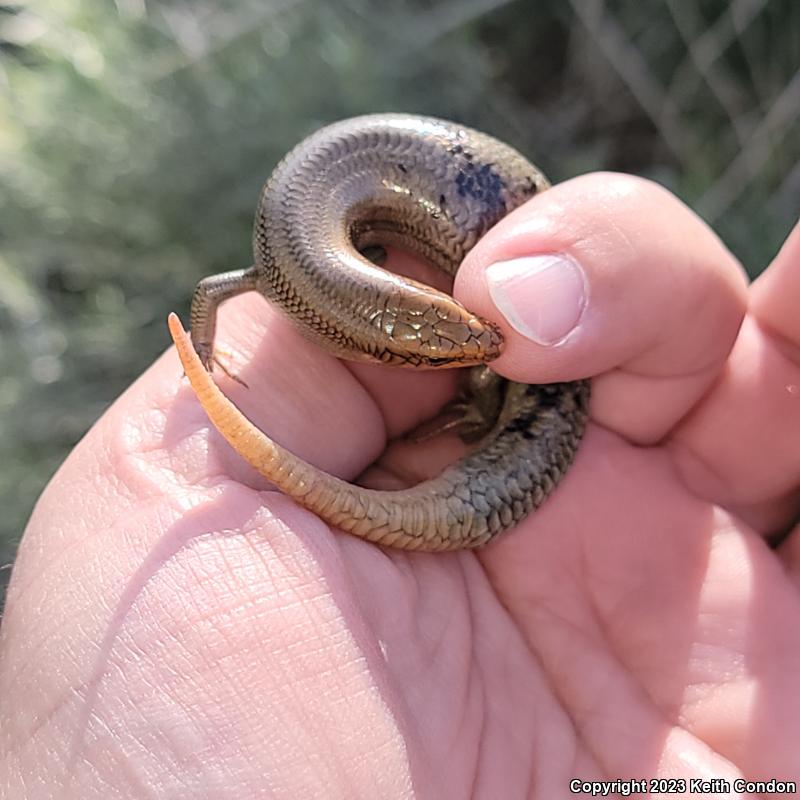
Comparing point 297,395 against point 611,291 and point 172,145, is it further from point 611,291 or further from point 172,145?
point 172,145

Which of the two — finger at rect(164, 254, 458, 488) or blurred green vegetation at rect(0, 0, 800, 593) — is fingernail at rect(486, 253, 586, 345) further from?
blurred green vegetation at rect(0, 0, 800, 593)

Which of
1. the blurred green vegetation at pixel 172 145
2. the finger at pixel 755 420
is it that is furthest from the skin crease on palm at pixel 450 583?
the blurred green vegetation at pixel 172 145

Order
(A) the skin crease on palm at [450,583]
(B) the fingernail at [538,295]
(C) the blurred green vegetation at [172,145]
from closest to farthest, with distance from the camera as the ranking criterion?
(A) the skin crease on palm at [450,583] → (B) the fingernail at [538,295] → (C) the blurred green vegetation at [172,145]

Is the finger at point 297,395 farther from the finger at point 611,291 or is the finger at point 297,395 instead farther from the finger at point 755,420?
the finger at point 755,420

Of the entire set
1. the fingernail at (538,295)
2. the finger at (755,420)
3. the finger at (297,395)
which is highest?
the fingernail at (538,295)

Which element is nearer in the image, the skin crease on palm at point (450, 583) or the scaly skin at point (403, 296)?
the skin crease on palm at point (450, 583)

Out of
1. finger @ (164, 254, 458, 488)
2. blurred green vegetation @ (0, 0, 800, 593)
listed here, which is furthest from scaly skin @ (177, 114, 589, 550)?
blurred green vegetation @ (0, 0, 800, 593)

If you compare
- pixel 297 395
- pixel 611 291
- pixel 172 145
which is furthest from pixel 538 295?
pixel 172 145

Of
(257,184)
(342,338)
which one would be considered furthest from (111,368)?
(342,338)
